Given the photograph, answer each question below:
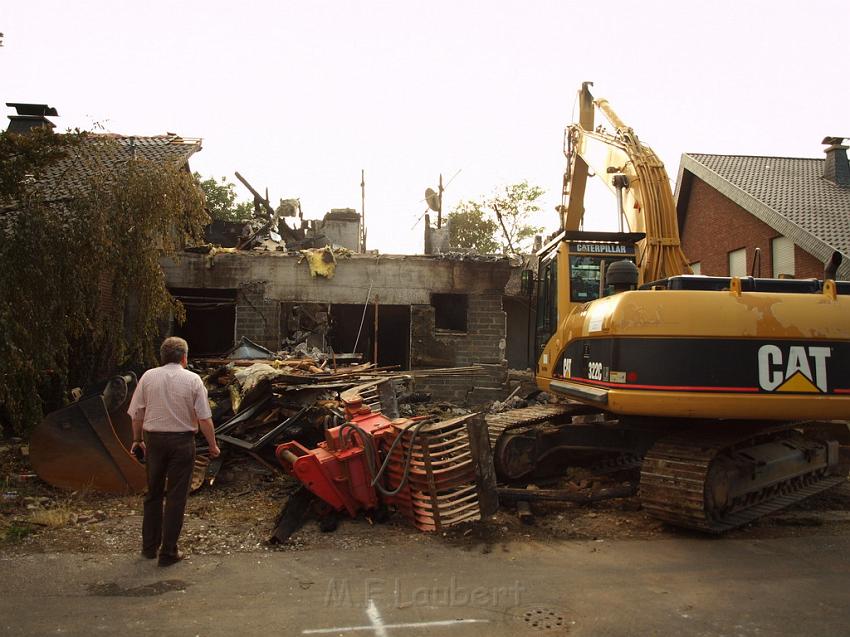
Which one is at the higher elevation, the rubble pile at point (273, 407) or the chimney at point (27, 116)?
the chimney at point (27, 116)

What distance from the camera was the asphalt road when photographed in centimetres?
354

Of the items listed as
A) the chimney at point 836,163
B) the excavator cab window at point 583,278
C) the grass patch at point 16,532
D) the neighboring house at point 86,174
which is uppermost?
the chimney at point 836,163

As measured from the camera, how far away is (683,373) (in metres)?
5.01

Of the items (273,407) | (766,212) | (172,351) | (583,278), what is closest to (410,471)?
(172,351)

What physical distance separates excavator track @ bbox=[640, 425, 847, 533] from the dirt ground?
0.63ft

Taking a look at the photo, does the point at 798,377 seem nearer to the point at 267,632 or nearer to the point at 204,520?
the point at 267,632

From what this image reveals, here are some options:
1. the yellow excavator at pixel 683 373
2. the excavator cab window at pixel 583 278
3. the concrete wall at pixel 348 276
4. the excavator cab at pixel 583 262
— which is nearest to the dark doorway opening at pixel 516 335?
the concrete wall at pixel 348 276

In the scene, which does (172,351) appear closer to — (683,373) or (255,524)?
(255,524)

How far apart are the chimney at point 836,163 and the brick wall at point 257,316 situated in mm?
16955

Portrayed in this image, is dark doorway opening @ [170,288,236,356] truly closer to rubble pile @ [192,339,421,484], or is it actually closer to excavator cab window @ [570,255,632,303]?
rubble pile @ [192,339,421,484]

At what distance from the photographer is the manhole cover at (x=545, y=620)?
11.6ft

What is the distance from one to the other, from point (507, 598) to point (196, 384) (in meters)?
2.57

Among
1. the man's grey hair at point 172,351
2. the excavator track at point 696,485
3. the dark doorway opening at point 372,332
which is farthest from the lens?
the dark doorway opening at point 372,332

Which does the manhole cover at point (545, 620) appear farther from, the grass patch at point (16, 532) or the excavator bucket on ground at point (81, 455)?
the excavator bucket on ground at point (81, 455)
